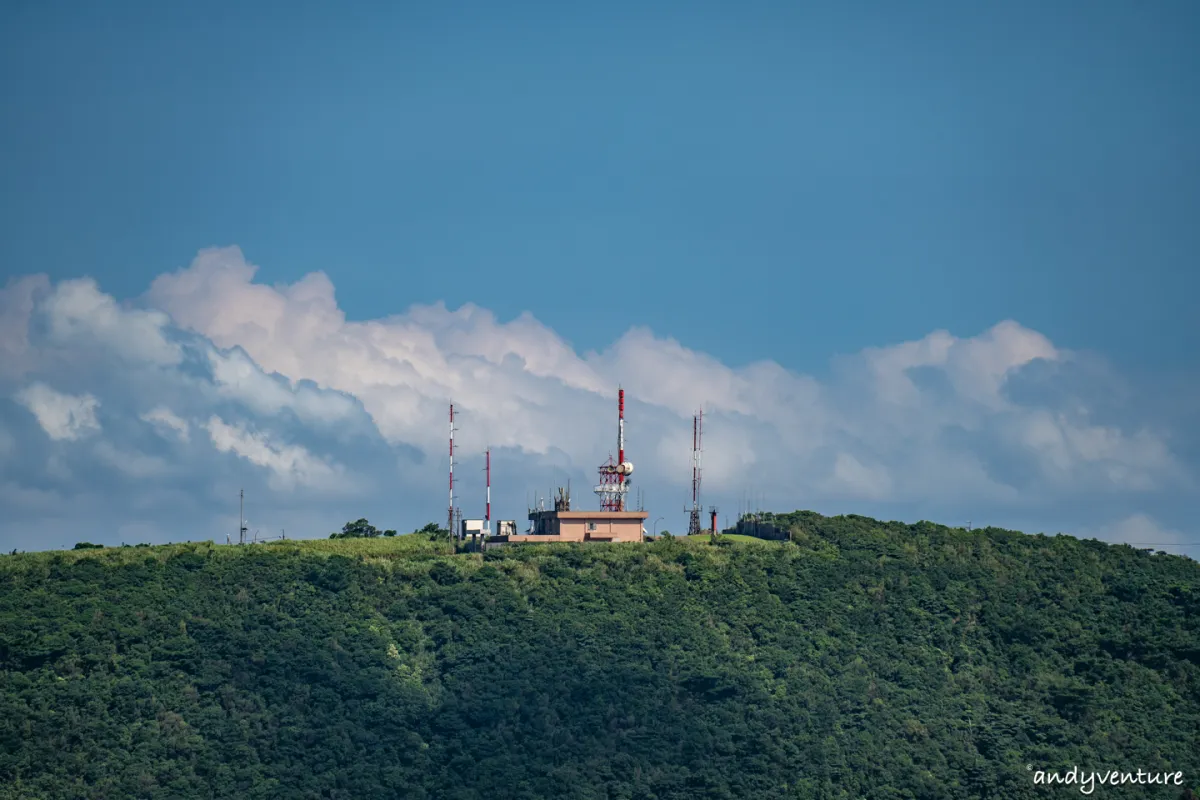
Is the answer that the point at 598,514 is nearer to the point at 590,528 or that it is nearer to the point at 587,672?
the point at 590,528

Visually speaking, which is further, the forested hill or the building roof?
the building roof

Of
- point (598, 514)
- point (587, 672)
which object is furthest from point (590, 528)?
point (587, 672)

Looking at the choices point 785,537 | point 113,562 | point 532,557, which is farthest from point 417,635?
point 785,537

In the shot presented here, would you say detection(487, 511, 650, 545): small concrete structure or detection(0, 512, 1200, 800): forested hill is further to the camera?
detection(487, 511, 650, 545): small concrete structure

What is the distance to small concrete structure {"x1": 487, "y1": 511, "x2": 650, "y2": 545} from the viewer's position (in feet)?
456

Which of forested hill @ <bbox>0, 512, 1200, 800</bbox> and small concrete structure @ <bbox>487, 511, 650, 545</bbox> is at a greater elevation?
small concrete structure @ <bbox>487, 511, 650, 545</bbox>

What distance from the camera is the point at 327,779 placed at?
108688mm

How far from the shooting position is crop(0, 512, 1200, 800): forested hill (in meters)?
110

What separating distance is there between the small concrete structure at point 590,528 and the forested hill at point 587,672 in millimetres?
3474

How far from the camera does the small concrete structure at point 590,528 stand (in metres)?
139

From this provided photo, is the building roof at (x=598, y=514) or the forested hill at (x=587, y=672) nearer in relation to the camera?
the forested hill at (x=587, y=672)

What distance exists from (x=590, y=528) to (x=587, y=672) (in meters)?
23.0

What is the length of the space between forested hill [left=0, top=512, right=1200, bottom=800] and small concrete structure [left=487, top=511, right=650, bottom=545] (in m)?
3.47

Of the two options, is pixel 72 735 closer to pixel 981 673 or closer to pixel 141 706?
pixel 141 706
